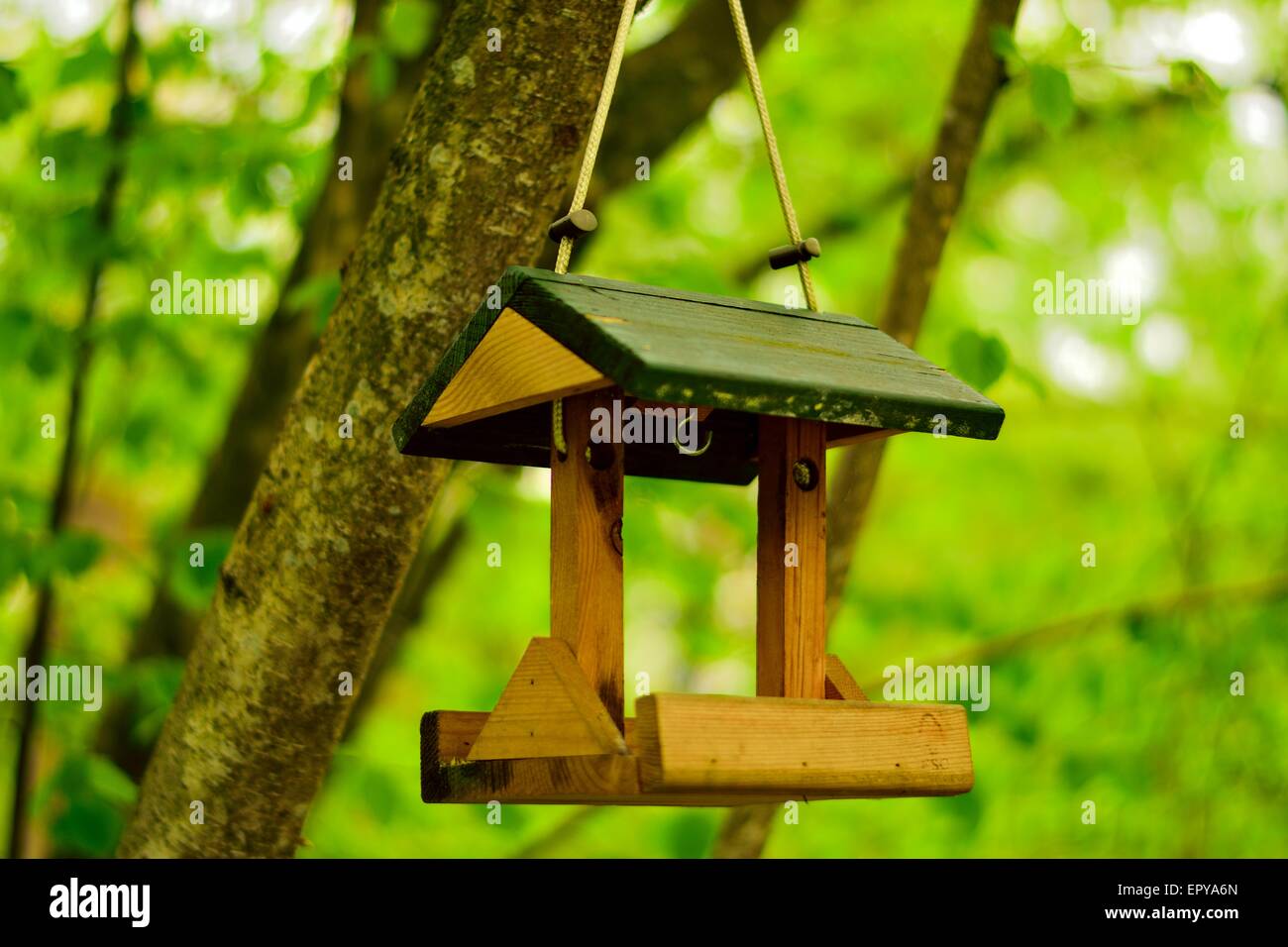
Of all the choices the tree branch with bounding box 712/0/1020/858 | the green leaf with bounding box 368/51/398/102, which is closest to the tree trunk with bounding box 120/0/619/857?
the green leaf with bounding box 368/51/398/102

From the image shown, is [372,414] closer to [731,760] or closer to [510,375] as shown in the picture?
[510,375]

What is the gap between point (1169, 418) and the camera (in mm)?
5520

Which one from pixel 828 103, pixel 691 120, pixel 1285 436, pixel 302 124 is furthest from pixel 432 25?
pixel 1285 436

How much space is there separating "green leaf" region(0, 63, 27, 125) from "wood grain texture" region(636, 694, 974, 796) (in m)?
1.97

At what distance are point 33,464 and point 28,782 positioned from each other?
212 cm

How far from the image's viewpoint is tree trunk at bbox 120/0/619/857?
181 cm

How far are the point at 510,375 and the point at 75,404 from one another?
2.01 metres

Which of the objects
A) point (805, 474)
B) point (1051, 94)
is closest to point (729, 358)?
point (805, 474)

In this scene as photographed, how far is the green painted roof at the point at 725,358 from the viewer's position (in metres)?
1.31

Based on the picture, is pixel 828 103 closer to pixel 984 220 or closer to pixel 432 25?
pixel 984 220

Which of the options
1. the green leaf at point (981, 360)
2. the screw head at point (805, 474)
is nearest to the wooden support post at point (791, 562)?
the screw head at point (805, 474)

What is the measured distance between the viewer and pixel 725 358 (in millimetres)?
1374

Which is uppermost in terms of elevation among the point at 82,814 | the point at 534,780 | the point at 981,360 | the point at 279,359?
the point at 279,359
